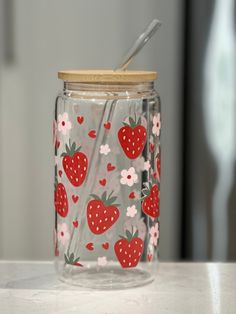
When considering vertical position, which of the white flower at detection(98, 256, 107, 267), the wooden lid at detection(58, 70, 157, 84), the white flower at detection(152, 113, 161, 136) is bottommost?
the white flower at detection(98, 256, 107, 267)

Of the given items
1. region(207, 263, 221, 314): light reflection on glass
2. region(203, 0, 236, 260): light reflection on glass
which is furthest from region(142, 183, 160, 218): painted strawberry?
region(203, 0, 236, 260): light reflection on glass

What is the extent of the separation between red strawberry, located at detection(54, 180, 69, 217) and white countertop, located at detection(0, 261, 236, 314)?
8 centimetres

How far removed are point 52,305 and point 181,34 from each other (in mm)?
1371

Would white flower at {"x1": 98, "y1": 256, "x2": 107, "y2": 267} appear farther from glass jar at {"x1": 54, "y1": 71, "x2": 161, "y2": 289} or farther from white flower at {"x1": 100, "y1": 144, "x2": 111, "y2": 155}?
white flower at {"x1": 100, "y1": 144, "x2": 111, "y2": 155}

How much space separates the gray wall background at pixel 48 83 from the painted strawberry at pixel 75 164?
1240 millimetres

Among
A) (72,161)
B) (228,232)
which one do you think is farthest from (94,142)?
(228,232)

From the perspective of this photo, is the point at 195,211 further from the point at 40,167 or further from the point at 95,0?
the point at 95,0

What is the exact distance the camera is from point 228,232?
200cm

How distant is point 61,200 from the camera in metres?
0.87

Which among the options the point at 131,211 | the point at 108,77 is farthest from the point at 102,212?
the point at 108,77

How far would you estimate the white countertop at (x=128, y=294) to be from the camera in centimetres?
78

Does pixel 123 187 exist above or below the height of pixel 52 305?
above

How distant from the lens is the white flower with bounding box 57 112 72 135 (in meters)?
0.85

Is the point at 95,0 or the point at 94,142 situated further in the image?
the point at 95,0
